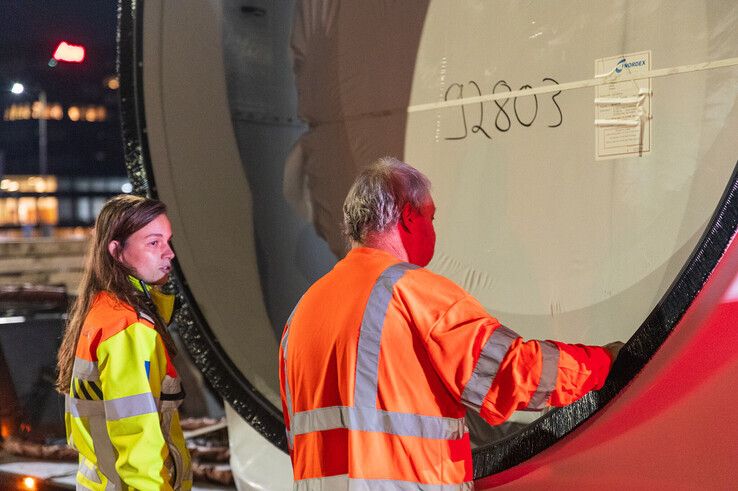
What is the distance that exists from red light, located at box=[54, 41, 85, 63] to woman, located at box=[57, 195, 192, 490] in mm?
3208

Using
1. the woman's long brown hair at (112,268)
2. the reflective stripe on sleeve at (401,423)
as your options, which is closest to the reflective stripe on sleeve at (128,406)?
the woman's long brown hair at (112,268)

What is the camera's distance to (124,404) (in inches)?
61.7

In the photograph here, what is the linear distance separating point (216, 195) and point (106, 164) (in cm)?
367

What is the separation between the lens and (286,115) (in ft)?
8.98

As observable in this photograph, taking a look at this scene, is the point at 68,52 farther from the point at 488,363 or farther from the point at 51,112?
the point at 488,363

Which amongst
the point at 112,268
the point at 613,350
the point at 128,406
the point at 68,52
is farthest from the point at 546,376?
the point at 68,52

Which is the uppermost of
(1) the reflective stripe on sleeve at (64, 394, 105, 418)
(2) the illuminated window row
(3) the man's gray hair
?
(2) the illuminated window row

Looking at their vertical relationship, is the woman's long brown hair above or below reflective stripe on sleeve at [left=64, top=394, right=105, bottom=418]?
above

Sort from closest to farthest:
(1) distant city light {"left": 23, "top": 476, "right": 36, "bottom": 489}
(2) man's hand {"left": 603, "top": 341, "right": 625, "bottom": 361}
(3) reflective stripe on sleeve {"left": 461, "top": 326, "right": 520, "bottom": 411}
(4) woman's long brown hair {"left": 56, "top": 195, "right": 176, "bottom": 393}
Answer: (3) reflective stripe on sleeve {"left": 461, "top": 326, "right": 520, "bottom": 411} → (2) man's hand {"left": 603, "top": 341, "right": 625, "bottom": 361} → (4) woman's long brown hair {"left": 56, "top": 195, "right": 176, "bottom": 393} → (1) distant city light {"left": 23, "top": 476, "right": 36, "bottom": 489}

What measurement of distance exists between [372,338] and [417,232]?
22 cm

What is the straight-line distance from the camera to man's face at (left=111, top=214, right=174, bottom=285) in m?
1.72

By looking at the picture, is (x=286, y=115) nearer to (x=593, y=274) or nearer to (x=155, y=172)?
(x=155, y=172)

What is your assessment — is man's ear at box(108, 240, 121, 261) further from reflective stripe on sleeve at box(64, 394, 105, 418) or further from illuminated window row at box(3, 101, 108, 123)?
illuminated window row at box(3, 101, 108, 123)

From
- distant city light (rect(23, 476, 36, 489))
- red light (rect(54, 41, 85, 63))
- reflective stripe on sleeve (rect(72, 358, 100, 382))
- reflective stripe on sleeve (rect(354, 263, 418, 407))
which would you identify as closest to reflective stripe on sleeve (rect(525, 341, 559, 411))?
reflective stripe on sleeve (rect(354, 263, 418, 407))
